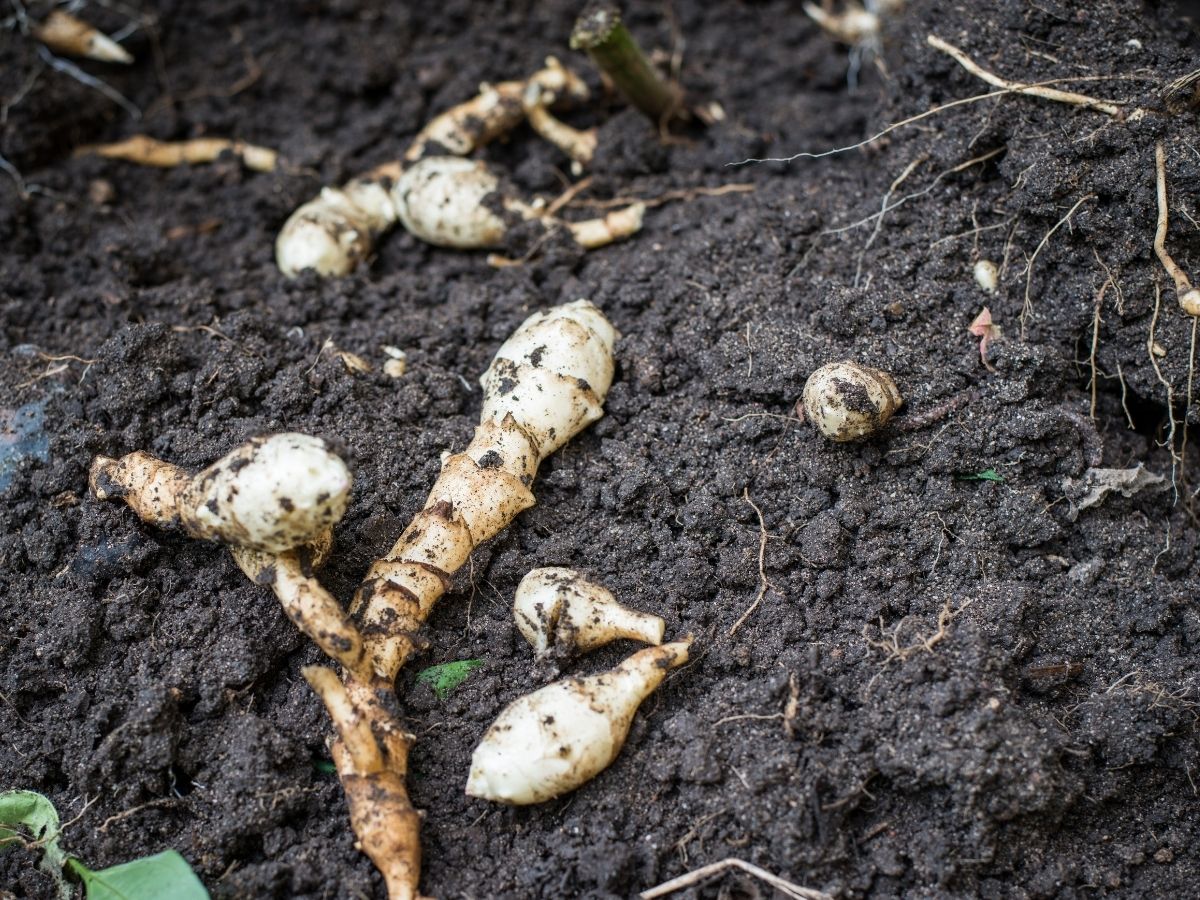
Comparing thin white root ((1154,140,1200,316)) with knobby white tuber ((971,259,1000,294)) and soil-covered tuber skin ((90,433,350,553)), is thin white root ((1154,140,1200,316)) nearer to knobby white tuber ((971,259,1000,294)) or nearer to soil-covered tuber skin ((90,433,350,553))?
knobby white tuber ((971,259,1000,294))

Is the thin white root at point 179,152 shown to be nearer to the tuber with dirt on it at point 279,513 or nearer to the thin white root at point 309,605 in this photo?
the tuber with dirt on it at point 279,513

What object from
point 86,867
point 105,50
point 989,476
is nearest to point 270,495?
point 86,867

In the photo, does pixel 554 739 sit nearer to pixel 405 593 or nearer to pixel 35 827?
pixel 405 593

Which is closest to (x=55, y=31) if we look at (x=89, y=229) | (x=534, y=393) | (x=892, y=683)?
(x=89, y=229)

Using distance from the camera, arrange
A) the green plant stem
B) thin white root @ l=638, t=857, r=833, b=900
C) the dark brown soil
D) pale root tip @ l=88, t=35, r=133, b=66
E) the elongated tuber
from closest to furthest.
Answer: thin white root @ l=638, t=857, r=833, b=900, the dark brown soil, the green plant stem, the elongated tuber, pale root tip @ l=88, t=35, r=133, b=66

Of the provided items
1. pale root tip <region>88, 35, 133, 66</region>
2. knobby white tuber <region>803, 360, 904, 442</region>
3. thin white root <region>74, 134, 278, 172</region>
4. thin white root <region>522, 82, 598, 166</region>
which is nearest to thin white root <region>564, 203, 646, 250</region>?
A: thin white root <region>522, 82, 598, 166</region>

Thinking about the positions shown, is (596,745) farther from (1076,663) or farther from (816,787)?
(1076,663)

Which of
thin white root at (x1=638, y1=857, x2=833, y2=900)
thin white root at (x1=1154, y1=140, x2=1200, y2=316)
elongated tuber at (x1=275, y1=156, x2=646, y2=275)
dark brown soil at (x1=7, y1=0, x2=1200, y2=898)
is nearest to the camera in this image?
thin white root at (x1=638, y1=857, x2=833, y2=900)

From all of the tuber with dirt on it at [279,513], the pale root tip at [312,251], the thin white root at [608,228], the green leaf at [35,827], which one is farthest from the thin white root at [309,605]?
the thin white root at [608,228]
